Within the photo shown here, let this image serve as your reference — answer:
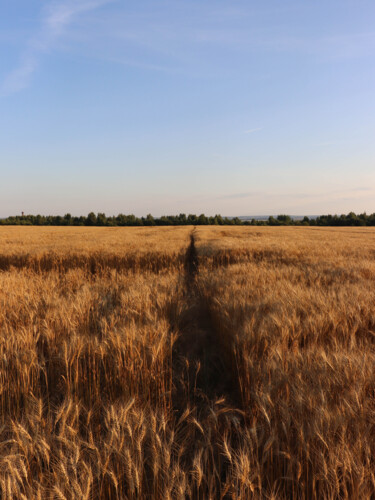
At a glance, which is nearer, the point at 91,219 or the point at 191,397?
the point at 191,397

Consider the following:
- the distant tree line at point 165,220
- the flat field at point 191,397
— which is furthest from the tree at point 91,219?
the flat field at point 191,397

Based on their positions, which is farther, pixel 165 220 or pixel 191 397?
pixel 165 220

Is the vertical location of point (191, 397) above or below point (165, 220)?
below

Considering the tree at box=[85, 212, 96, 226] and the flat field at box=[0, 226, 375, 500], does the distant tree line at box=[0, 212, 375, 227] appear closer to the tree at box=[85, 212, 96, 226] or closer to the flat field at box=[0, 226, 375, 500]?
the tree at box=[85, 212, 96, 226]

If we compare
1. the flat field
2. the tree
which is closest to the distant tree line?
the tree

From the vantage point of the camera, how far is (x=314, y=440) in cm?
104

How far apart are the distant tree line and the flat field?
58514 mm

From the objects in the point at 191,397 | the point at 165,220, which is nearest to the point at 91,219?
the point at 165,220

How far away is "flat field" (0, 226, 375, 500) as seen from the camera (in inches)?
36.5

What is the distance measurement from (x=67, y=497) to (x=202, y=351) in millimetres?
1790

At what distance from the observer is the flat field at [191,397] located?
3.04ft

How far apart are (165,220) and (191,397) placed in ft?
206

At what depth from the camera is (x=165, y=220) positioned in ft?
209

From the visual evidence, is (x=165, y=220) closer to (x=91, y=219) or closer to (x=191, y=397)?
(x=91, y=219)
